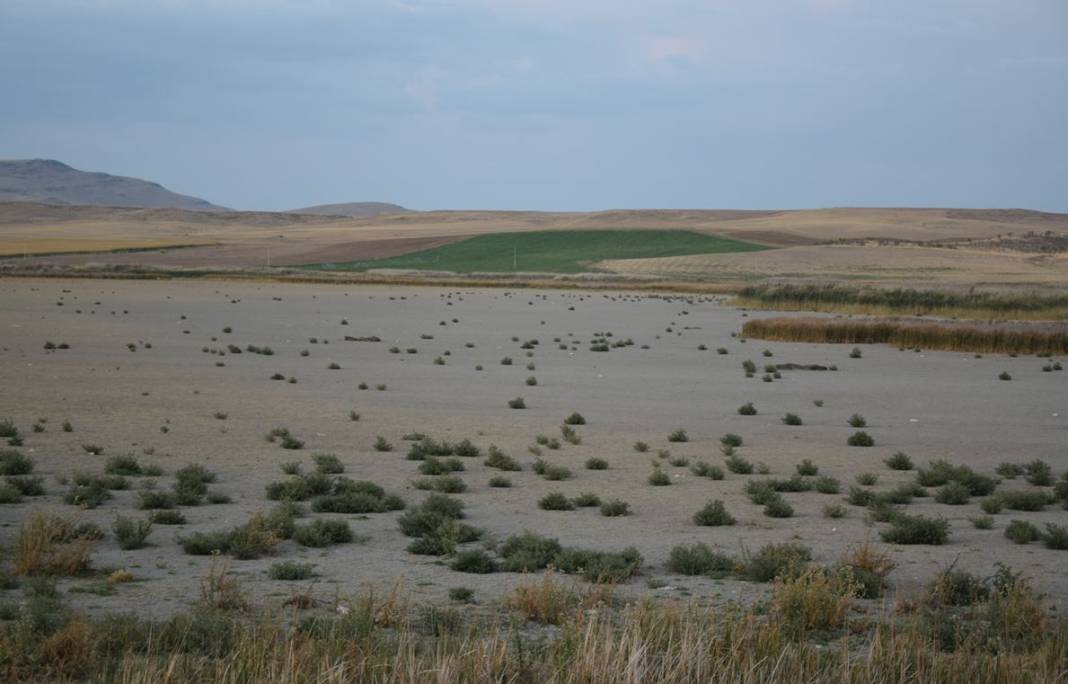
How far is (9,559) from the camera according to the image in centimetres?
1126

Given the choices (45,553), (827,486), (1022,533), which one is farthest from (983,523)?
(45,553)

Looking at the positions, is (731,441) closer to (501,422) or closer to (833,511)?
(501,422)

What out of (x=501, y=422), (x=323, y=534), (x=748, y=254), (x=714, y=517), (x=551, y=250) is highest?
(x=551, y=250)

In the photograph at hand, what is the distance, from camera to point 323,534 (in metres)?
12.6

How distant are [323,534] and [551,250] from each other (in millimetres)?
132487

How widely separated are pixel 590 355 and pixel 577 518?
26412 millimetres

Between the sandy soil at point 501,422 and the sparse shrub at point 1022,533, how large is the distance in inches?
5.6

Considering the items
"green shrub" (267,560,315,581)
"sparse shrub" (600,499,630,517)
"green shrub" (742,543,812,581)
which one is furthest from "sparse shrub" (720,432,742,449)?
"green shrub" (267,560,315,581)

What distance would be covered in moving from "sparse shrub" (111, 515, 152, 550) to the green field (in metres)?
108

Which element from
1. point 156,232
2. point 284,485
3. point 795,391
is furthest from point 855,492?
point 156,232

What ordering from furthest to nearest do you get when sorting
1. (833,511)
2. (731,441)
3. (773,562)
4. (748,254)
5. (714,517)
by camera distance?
1. (748,254)
2. (731,441)
3. (833,511)
4. (714,517)
5. (773,562)

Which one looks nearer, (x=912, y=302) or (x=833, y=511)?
(x=833, y=511)

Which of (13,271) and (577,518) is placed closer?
Answer: (577,518)

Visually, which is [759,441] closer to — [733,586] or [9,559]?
[733,586]
